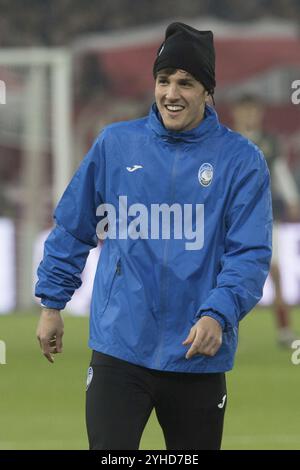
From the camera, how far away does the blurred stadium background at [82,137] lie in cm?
1122

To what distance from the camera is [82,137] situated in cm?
2378

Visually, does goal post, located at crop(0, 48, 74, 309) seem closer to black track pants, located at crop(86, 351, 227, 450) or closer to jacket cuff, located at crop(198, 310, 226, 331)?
black track pants, located at crop(86, 351, 227, 450)

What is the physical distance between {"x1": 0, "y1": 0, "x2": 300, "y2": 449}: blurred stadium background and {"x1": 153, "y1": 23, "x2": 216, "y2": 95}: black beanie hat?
3.73 m

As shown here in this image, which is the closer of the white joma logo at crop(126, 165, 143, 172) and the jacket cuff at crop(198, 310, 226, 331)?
the jacket cuff at crop(198, 310, 226, 331)

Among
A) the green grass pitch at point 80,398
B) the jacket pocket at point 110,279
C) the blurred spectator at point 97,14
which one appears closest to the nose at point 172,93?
the jacket pocket at point 110,279

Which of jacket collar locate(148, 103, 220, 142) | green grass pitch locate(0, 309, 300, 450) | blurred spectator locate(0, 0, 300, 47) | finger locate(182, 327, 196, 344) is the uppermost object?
blurred spectator locate(0, 0, 300, 47)

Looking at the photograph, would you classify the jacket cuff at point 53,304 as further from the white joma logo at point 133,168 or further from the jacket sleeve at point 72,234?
the white joma logo at point 133,168

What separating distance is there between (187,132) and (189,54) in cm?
30

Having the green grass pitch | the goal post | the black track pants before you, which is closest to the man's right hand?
the black track pants

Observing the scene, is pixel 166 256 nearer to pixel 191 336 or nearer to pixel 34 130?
pixel 191 336

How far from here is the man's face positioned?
A: 6117mm

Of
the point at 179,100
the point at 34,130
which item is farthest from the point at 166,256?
the point at 34,130

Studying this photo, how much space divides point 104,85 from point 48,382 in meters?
14.2

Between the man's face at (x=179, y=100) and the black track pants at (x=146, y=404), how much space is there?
0.93 meters
